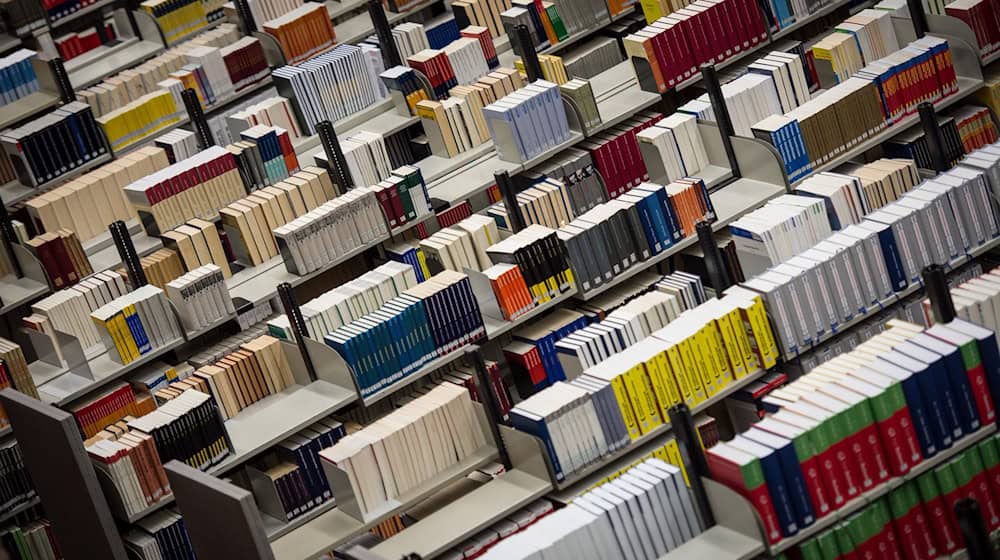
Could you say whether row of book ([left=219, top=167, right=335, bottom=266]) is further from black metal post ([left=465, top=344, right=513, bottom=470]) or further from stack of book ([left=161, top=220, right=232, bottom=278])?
black metal post ([left=465, top=344, right=513, bottom=470])

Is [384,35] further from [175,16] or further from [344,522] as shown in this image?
[344,522]

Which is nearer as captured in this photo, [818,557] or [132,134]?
[818,557]

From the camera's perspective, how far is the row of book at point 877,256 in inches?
327

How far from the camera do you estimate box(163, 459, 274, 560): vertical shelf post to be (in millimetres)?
7141

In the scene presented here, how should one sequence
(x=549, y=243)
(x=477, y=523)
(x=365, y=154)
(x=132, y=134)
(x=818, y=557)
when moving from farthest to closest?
1. (x=132, y=134)
2. (x=365, y=154)
3. (x=549, y=243)
4. (x=477, y=523)
5. (x=818, y=557)

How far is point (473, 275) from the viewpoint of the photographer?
9125mm

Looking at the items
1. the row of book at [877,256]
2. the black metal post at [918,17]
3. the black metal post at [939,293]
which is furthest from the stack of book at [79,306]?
the black metal post at [918,17]

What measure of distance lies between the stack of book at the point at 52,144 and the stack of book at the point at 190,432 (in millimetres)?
3047

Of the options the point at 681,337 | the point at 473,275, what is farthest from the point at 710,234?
the point at 473,275

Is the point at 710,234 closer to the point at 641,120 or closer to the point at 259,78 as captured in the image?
the point at 641,120

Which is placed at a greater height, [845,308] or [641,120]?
[641,120]

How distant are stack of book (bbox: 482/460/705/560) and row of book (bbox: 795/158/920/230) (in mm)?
2263

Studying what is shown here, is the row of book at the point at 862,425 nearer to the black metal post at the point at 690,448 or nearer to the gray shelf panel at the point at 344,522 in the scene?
the black metal post at the point at 690,448

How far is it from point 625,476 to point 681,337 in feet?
3.51
